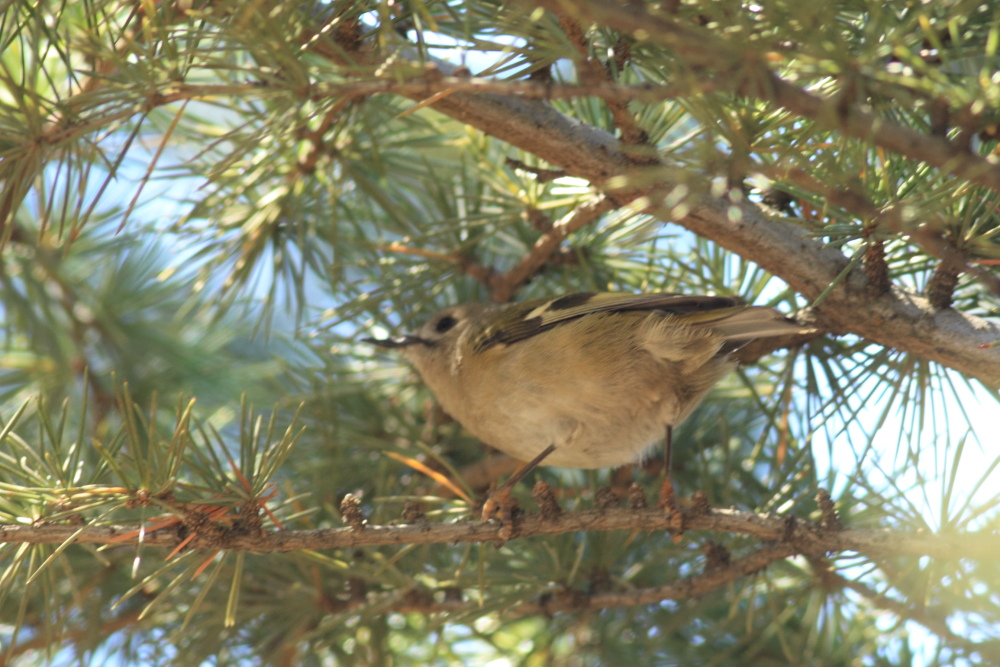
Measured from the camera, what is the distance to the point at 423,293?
244 centimetres

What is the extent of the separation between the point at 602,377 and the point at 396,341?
29.1 inches

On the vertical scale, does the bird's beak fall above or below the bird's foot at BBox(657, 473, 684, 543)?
above

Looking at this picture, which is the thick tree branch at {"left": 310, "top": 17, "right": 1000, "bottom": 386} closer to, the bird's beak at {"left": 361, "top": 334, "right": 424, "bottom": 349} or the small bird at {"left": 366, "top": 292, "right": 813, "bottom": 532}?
the small bird at {"left": 366, "top": 292, "right": 813, "bottom": 532}

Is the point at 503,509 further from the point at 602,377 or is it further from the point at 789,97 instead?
the point at 789,97

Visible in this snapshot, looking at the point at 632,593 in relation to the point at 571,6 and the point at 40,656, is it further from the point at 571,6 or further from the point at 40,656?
the point at 40,656

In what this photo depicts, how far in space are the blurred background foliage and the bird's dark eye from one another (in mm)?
90

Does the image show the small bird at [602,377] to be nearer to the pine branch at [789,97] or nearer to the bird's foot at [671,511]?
the bird's foot at [671,511]

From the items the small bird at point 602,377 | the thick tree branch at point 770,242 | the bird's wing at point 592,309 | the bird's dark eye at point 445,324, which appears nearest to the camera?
the thick tree branch at point 770,242

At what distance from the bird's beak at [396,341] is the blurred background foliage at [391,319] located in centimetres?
7

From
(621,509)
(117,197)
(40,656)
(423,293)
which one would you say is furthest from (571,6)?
(117,197)

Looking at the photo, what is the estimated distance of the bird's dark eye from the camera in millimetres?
2576

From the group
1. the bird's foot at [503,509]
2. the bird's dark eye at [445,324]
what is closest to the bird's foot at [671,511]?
the bird's foot at [503,509]

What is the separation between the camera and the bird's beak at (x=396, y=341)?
8.08 ft

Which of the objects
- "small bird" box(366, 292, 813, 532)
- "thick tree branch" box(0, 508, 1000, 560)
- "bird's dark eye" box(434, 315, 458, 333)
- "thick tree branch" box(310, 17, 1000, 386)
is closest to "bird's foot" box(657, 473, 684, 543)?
"thick tree branch" box(0, 508, 1000, 560)
